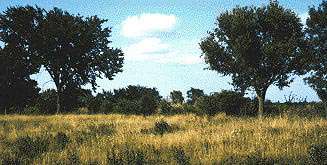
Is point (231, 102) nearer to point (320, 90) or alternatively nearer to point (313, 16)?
point (320, 90)

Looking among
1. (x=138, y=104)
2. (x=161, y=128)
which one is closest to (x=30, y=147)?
(x=161, y=128)

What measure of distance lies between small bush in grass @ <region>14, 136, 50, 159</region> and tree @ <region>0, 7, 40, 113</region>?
30208 millimetres

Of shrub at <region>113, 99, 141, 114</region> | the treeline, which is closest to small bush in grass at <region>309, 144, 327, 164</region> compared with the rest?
the treeline

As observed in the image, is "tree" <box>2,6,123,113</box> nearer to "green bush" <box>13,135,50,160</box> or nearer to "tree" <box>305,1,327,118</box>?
"tree" <box>305,1,327,118</box>

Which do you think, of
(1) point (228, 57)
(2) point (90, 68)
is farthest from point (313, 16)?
(2) point (90, 68)

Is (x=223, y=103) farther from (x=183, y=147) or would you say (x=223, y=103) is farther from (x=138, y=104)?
(x=183, y=147)

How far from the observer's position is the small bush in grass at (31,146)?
46.0ft

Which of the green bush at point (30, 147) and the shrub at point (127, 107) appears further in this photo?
the shrub at point (127, 107)

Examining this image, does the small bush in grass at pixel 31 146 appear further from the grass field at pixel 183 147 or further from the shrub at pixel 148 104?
the shrub at pixel 148 104

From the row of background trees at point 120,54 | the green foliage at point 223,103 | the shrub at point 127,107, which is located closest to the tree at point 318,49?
the row of background trees at point 120,54

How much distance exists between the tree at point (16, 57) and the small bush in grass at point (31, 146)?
30.2 meters

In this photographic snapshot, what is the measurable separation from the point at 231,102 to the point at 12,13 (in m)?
23.8

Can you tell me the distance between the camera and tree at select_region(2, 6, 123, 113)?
4503 centimetres

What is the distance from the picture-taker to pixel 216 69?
40.8m
